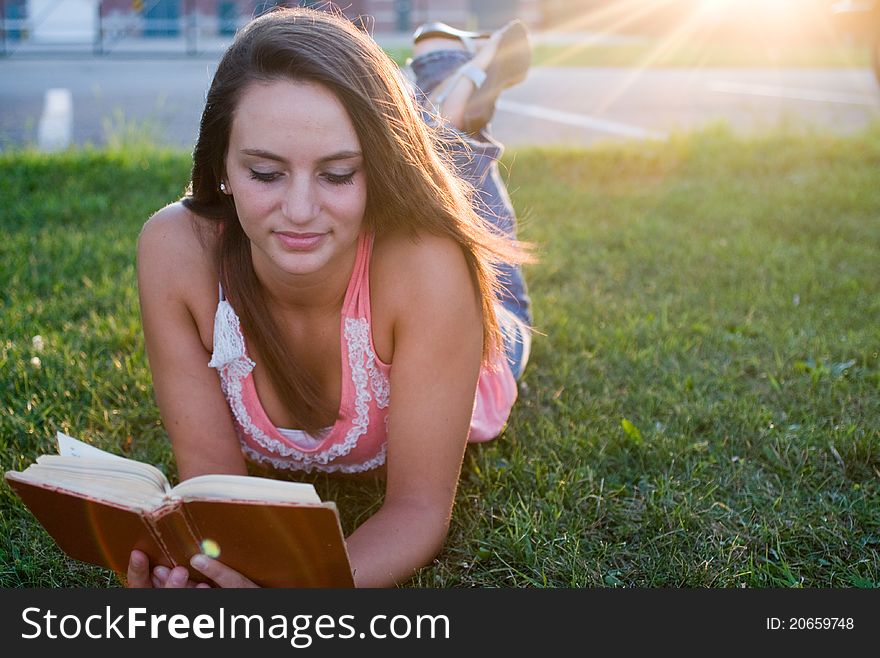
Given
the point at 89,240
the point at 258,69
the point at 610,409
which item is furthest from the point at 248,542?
the point at 89,240

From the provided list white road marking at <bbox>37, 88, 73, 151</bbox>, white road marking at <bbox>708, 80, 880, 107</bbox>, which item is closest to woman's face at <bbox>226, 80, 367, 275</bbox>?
white road marking at <bbox>37, 88, 73, 151</bbox>

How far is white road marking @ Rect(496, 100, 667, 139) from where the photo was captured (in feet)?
26.2

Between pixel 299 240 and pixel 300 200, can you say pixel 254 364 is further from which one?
pixel 300 200

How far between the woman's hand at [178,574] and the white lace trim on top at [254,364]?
590 millimetres

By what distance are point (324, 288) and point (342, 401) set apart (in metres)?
0.29

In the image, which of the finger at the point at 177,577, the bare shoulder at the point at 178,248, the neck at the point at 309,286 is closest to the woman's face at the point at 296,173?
the neck at the point at 309,286

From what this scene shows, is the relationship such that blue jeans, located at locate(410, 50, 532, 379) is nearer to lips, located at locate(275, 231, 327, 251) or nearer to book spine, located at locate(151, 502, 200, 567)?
lips, located at locate(275, 231, 327, 251)

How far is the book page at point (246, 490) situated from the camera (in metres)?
1.47

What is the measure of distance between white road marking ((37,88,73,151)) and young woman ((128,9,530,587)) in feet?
16.1

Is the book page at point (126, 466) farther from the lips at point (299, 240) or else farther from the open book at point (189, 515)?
the lips at point (299, 240)

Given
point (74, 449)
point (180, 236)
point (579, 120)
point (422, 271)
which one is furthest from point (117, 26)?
point (74, 449)

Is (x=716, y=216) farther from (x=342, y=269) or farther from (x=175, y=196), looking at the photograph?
(x=342, y=269)

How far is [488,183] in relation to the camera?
3.46 metres

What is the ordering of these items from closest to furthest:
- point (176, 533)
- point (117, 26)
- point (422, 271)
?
point (176, 533), point (422, 271), point (117, 26)
